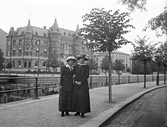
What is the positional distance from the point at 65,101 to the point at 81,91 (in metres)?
0.61

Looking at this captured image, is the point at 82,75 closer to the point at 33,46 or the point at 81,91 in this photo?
the point at 81,91

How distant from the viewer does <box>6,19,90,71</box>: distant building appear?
233 ft

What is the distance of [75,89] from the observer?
20.2 ft

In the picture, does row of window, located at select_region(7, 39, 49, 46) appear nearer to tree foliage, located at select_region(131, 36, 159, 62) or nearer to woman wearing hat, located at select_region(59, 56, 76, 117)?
tree foliage, located at select_region(131, 36, 159, 62)

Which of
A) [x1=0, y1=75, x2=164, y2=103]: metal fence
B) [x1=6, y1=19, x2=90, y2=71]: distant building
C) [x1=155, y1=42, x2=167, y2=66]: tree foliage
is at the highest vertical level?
[x1=6, y1=19, x2=90, y2=71]: distant building

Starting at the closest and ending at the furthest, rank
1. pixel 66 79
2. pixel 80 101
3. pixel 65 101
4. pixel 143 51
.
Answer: pixel 80 101 < pixel 65 101 < pixel 66 79 < pixel 143 51

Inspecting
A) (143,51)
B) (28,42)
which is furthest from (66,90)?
(28,42)

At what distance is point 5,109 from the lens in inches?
268

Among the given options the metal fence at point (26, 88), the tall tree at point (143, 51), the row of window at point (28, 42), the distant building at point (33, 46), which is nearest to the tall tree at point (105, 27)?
the metal fence at point (26, 88)

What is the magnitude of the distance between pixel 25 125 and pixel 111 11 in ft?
23.3

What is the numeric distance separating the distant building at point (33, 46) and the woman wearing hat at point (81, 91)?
63.0 metres

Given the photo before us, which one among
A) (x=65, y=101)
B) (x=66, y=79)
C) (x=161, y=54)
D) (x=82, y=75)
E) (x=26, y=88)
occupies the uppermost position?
(x=161, y=54)

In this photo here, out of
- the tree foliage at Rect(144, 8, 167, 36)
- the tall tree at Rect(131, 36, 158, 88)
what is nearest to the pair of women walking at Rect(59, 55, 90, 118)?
the tree foliage at Rect(144, 8, 167, 36)

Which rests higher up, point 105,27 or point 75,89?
point 105,27
